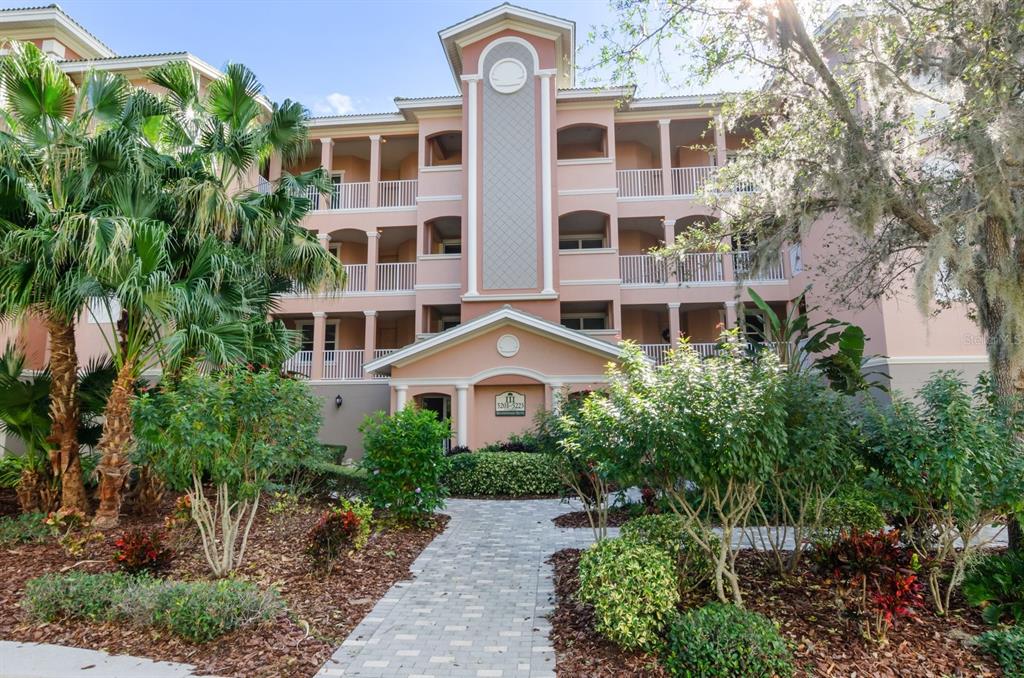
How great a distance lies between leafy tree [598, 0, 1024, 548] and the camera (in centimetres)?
691

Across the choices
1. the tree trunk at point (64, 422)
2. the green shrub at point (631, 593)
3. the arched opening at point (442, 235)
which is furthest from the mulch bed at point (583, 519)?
the arched opening at point (442, 235)

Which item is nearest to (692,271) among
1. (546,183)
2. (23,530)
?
(546,183)

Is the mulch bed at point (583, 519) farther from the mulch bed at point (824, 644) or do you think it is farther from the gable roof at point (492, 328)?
the gable roof at point (492, 328)

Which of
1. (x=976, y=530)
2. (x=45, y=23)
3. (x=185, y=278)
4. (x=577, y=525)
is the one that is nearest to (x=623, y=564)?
(x=976, y=530)

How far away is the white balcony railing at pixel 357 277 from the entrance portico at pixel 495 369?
4.59m

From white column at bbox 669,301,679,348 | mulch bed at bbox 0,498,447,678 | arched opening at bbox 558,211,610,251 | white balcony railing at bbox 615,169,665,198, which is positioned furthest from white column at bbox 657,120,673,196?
mulch bed at bbox 0,498,447,678

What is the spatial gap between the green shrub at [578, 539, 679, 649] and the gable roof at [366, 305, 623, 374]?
11.2 m

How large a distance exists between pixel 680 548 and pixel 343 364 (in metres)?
16.1

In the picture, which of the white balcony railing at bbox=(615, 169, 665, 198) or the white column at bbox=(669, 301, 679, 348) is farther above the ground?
the white balcony railing at bbox=(615, 169, 665, 198)

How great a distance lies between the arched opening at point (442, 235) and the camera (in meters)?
20.9

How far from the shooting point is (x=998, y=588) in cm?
562

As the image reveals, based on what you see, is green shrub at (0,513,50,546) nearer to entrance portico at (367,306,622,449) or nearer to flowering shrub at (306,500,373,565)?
flowering shrub at (306,500,373,565)

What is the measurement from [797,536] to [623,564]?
2623 mm

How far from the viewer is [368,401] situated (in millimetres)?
19719
